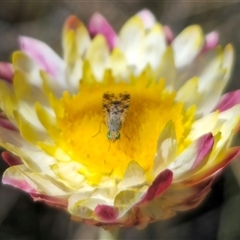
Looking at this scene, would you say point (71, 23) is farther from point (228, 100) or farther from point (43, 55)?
point (228, 100)

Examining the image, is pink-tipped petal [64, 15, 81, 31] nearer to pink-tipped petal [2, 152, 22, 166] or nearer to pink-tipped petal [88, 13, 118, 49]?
pink-tipped petal [88, 13, 118, 49]

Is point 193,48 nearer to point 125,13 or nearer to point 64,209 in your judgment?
point 125,13

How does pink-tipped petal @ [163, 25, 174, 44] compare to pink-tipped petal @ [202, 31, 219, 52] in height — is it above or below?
above

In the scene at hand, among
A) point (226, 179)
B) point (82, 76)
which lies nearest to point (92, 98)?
point (82, 76)

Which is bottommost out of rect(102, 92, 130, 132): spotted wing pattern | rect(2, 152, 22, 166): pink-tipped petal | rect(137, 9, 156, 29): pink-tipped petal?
rect(2, 152, 22, 166): pink-tipped petal

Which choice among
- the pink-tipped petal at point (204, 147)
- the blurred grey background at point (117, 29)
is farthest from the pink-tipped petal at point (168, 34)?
the pink-tipped petal at point (204, 147)

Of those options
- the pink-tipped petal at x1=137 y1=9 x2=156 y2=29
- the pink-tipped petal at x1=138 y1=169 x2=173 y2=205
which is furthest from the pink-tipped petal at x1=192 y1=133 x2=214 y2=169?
the pink-tipped petal at x1=137 y1=9 x2=156 y2=29

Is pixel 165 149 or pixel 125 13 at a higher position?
pixel 125 13
